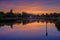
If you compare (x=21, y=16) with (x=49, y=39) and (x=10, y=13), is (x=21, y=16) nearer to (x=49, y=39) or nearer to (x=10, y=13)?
(x=10, y=13)

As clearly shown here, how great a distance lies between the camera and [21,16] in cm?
12088

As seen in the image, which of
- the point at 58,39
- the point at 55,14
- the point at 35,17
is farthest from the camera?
the point at 35,17

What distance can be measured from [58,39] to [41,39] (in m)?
1.89

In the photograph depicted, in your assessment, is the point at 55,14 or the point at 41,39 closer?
the point at 41,39

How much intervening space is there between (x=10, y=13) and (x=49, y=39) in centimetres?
9065

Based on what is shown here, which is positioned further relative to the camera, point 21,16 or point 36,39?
point 21,16

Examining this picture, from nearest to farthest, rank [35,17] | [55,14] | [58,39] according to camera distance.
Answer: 1. [58,39]
2. [55,14]
3. [35,17]

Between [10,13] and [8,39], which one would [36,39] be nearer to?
[8,39]

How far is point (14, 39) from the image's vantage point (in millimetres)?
21047

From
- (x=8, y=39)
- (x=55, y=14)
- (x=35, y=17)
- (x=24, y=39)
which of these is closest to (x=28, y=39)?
(x=24, y=39)

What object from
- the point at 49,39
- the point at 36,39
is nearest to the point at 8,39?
the point at 36,39

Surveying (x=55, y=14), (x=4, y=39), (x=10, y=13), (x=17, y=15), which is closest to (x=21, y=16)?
(x=17, y=15)

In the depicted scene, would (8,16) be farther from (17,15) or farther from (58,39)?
(58,39)

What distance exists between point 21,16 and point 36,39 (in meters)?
100
